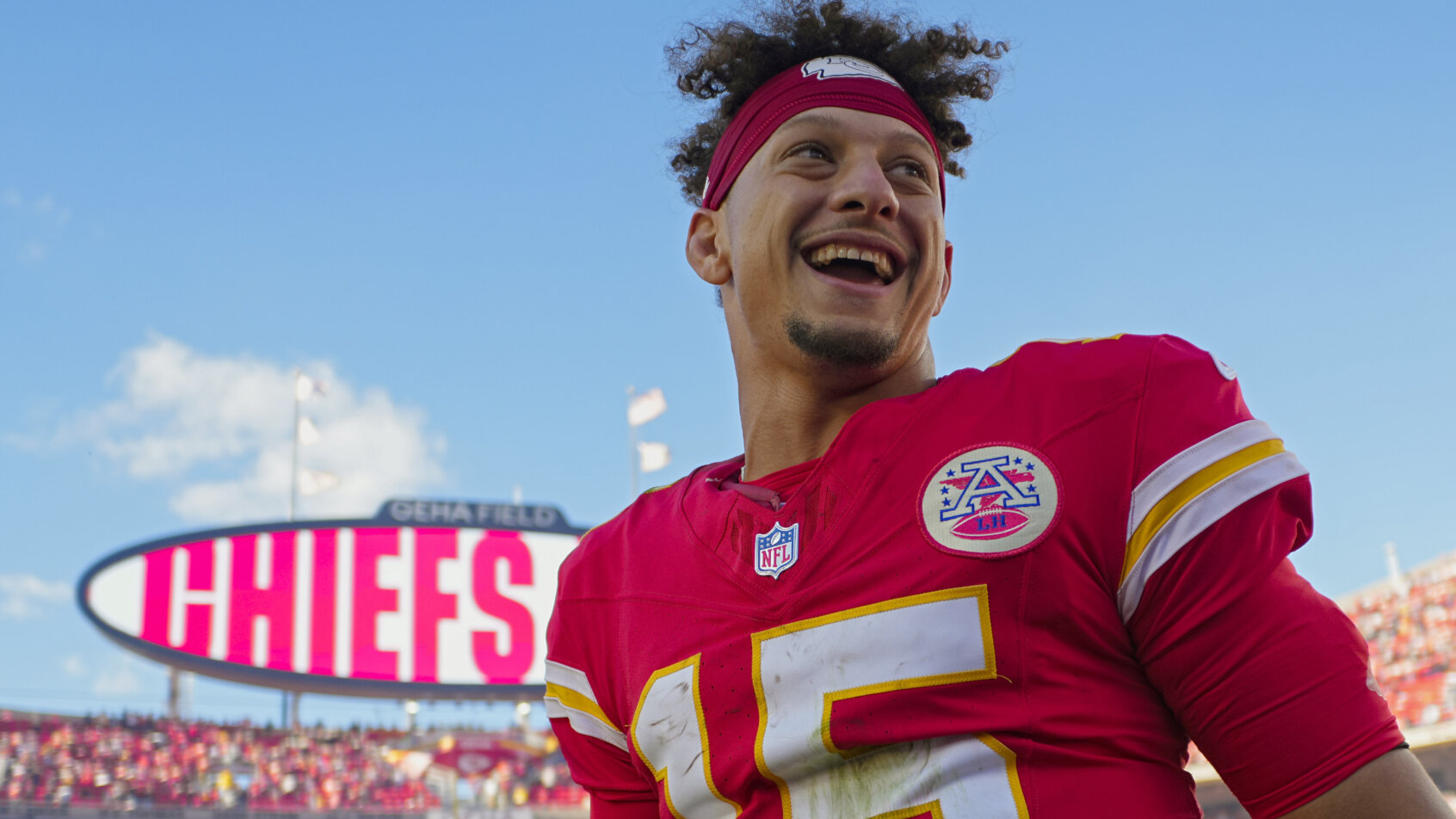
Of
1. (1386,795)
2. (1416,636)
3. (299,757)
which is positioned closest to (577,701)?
(1386,795)

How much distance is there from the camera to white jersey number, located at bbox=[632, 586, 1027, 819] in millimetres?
1532

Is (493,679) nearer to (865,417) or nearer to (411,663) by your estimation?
(411,663)

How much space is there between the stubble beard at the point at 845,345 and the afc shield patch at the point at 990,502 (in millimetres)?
359

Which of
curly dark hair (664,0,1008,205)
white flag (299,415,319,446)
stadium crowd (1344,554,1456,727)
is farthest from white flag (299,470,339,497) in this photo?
curly dark hair (664,0,1008,205)

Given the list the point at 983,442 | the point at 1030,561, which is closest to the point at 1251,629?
the point at 1030,561

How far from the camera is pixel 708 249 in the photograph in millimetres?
2477

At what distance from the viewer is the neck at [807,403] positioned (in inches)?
82.4

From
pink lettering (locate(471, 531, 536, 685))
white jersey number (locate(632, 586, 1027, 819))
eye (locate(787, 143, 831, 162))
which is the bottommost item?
white jersey number (locate(632, 586, 1027, 819))

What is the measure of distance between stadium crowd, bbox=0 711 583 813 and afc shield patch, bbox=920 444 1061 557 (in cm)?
2461

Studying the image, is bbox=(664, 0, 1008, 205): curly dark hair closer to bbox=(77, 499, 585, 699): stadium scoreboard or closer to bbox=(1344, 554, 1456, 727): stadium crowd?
bbox=(1344, 554, 1456, 727): stadium crowd

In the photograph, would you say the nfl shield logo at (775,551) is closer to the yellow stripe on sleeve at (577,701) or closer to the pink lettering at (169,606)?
the yellow stripe on sleeve at (577,701)

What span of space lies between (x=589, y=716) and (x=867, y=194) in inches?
39.3

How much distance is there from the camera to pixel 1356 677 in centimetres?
141

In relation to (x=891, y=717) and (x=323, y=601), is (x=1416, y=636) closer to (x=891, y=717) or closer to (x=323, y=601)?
(x=323, y=601)
